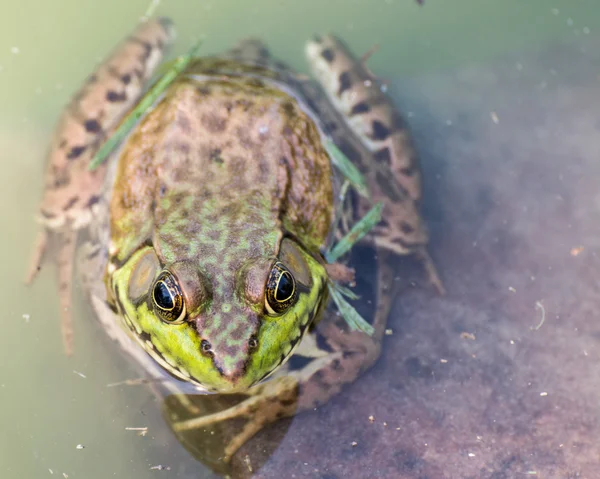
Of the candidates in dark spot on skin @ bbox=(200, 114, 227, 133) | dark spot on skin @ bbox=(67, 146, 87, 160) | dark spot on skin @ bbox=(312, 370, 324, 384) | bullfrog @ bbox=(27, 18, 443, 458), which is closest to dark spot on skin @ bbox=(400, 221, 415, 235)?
bullfrog @ bbox=(27, 18, 443, 458)

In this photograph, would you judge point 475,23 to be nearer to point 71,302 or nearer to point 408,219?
point 408,219

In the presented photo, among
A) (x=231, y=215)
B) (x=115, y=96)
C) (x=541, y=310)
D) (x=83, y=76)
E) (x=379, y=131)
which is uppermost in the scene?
(x=83, y=76)

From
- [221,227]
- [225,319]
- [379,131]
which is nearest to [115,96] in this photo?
[221,227]

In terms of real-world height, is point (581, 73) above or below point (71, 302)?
below

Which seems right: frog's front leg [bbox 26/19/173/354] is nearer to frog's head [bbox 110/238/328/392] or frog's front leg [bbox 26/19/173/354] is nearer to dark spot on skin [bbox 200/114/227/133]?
dark spot on skin [bbox 200/114/227/133]

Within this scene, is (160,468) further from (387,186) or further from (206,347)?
(387,186)

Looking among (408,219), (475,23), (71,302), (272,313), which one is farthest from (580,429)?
(475,23)

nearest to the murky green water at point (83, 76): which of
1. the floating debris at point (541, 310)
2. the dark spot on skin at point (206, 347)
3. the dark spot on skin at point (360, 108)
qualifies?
the dark spot on skin at point (360, 108)
